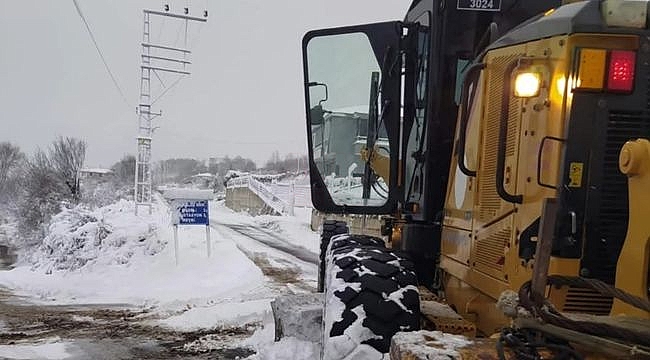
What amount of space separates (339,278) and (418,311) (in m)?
0.47

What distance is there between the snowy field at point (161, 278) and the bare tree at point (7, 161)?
4493 cm

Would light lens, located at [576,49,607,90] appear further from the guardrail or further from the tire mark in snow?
the guardrail

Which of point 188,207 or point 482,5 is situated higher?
point 482,5

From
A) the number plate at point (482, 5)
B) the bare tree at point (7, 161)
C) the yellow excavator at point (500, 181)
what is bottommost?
the bare tree at point (7, 161)

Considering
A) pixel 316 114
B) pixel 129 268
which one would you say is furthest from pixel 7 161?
pixel 316 114

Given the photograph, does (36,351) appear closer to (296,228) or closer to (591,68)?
(591,68)

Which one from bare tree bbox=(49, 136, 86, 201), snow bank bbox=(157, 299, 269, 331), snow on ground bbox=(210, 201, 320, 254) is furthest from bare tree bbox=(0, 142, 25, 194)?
snow bank bbox=(157, 299, 269, 331)

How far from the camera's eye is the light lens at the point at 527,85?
2557 millimetres

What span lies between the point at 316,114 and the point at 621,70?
9.68 ft

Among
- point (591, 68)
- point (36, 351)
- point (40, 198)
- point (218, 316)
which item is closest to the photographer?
point (591, 68)

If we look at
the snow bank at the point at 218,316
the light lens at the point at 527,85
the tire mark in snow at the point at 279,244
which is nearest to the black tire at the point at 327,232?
the snow bank at the point at 218,316

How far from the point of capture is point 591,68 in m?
2.48

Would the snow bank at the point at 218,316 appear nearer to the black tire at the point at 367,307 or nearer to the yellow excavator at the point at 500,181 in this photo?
the yellow excavator at the point at 500,181

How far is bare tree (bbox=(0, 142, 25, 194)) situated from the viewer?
57.9 m
